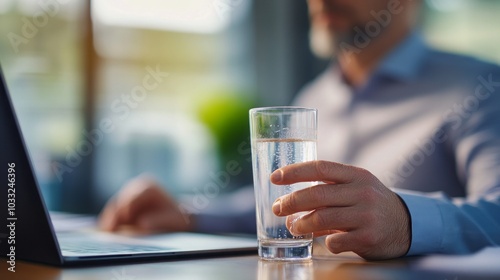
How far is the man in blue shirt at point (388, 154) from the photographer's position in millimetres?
816

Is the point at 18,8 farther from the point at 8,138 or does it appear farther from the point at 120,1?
the point at 8,138

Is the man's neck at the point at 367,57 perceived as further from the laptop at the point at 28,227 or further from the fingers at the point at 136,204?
the laptop at the point at 28,227

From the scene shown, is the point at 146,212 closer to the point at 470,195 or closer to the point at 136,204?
the point at 136,204

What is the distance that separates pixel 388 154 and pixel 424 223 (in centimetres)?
98

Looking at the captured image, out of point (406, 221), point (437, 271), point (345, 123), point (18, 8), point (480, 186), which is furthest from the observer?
point (18, 8)

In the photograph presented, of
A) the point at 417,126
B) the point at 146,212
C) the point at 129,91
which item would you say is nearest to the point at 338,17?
the point at 417,126

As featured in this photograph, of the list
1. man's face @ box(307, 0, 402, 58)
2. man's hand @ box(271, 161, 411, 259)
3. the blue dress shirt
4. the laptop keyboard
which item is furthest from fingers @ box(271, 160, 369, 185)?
man's face @ box(307, 0, 402, 58)

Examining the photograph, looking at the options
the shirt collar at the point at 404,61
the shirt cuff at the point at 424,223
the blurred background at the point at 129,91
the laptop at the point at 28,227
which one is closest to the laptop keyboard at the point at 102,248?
the laptop at the point at 28,227

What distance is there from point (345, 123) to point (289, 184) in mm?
1361

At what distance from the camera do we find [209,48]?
473 cm

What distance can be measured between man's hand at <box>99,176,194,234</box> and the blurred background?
Result: 8.91 ft

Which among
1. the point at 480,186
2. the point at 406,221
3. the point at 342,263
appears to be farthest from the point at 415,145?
the point at 342,263

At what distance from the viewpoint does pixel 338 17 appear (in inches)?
87.7

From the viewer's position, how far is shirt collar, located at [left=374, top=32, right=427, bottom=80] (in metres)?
2.00
